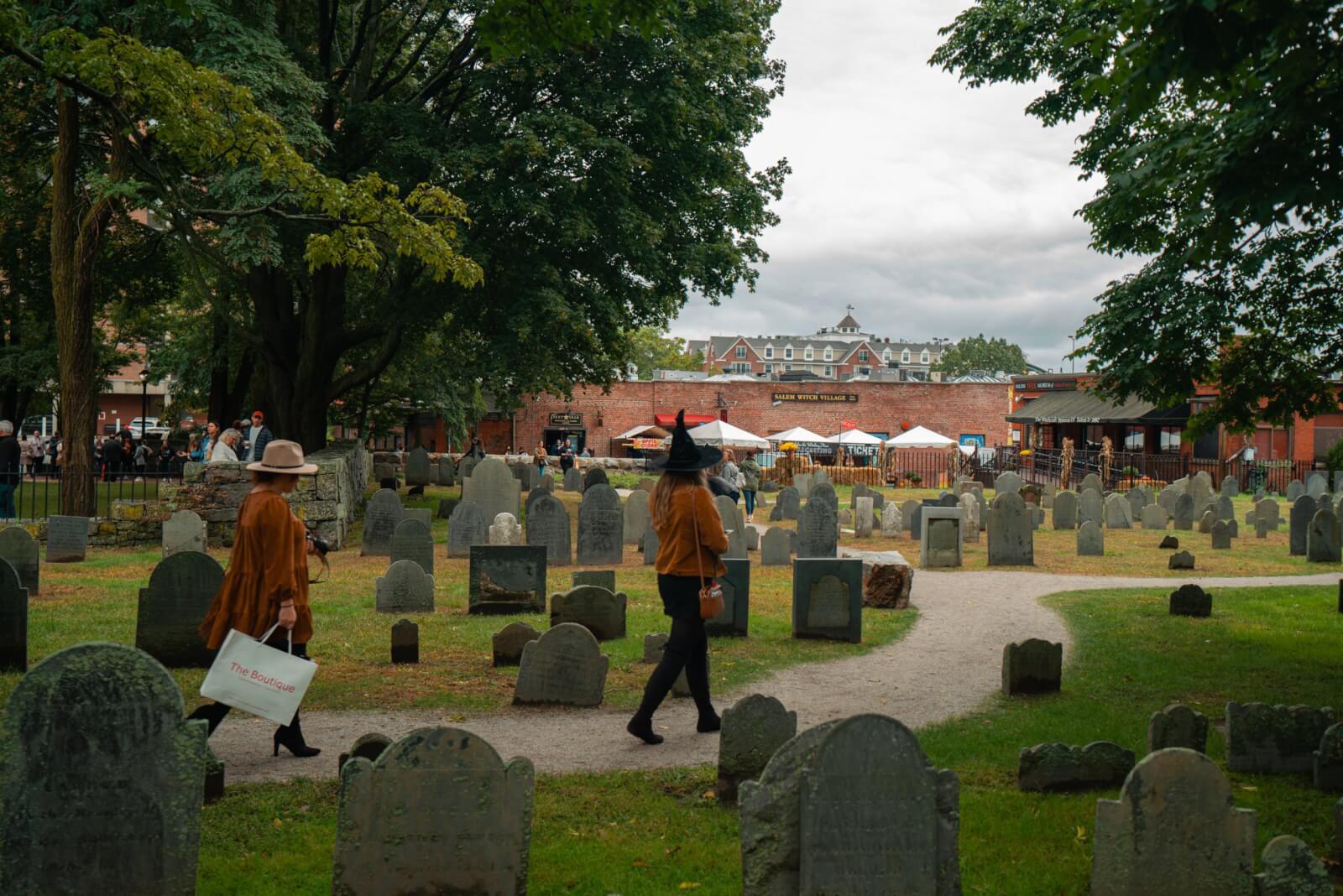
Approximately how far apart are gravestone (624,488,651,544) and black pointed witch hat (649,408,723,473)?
11817 mm

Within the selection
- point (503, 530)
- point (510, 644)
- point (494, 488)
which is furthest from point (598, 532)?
point (510, 644)

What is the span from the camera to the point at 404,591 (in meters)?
12.0

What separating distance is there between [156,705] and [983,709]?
599 cm

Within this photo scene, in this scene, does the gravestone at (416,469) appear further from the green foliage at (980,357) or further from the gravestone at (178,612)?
the green foliage at (980,357)

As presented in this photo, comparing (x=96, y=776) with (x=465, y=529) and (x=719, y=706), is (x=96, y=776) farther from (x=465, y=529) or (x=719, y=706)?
(x=465, y=529)

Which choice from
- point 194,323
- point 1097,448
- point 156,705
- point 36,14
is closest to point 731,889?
point 156,705

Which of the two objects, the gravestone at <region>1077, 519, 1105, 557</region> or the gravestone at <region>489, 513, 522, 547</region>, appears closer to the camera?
the gravestone at <region>489, 513, 522, 547</region>

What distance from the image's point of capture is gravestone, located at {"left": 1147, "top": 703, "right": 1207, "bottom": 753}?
20.6ft

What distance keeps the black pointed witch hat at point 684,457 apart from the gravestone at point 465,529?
34.5ft

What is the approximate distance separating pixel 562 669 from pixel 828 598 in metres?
3.76

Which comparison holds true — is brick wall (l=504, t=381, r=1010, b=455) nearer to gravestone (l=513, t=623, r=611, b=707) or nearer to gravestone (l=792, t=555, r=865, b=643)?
gravestone (l=792, t=555, r=865, b=643)

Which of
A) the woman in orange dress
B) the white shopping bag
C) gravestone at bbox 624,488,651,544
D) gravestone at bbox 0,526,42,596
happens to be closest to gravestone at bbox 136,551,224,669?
the woman in orange dress

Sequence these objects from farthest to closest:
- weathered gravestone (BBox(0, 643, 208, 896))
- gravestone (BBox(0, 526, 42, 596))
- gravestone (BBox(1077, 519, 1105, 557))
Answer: gravestone (BBox(1077, 519, 1105, 557)), gravestone (BBox(0, 526, 42, 596)), weathered gravestone (BBox(0, 643, 208, 896))

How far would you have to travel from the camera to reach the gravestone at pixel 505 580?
469 inches
